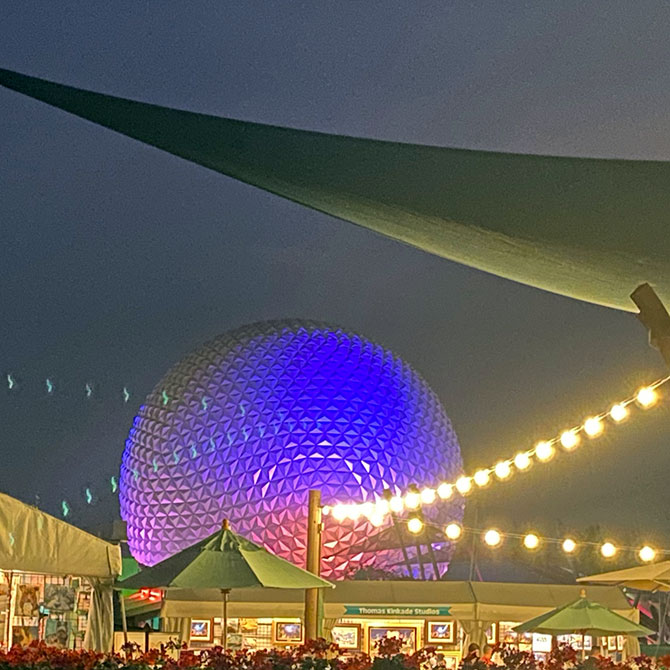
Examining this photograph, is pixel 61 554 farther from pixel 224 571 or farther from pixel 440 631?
pixel 440 631

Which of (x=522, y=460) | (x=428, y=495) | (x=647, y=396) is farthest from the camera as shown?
(x=428, y=495)

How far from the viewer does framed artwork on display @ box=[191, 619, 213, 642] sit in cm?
1852

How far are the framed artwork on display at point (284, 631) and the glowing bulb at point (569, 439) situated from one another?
1043cm

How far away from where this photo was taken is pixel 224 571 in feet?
32.6

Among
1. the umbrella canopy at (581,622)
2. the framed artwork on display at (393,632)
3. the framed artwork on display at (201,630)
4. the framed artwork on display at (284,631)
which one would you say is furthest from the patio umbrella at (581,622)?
the framed artwork on display at (201,630)

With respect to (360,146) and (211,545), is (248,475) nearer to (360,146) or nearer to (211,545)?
(211,545)

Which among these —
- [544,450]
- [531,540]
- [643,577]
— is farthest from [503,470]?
[531,540]

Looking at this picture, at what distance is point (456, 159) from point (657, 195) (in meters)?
0.89

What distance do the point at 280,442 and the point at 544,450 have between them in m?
16.5

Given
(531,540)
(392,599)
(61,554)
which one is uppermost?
(531,540)

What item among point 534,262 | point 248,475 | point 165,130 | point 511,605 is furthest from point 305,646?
point 248,475

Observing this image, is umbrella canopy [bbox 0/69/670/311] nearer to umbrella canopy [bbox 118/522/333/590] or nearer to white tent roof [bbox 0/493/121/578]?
white tent roof [bbox 0/493/121/578]

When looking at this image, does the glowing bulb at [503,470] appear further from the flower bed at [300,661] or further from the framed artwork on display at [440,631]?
the framed artwork on display at [440,631]

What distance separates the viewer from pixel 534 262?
215 inches
